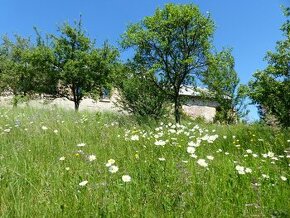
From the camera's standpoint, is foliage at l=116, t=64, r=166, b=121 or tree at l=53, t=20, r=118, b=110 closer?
foliage at l=116, t=64, r=166, b=121

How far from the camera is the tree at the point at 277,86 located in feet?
76.2

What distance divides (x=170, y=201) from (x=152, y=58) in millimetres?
15305

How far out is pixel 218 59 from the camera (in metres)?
18.6

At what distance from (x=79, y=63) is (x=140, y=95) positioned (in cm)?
756

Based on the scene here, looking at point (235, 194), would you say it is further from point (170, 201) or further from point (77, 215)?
point (77, 215)

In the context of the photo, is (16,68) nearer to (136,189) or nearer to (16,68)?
(16,68)

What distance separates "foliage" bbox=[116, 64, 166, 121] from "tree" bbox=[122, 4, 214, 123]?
1.33 metres

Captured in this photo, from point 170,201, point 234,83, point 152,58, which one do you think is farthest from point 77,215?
point 234,83

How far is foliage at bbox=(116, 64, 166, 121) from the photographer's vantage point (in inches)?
795

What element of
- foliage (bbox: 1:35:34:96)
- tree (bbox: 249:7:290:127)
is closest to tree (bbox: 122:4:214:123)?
tree (bbox: 249:7:290:127)

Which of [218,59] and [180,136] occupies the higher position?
[218,59]

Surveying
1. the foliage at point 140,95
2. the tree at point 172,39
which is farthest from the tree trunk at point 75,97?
the tree at point 172,39

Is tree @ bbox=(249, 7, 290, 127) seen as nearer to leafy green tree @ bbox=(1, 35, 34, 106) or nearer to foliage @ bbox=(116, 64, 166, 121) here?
foliage @ bbox=(116, 64, 166, 121)

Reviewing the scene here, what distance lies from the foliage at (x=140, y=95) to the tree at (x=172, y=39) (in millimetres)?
1327
